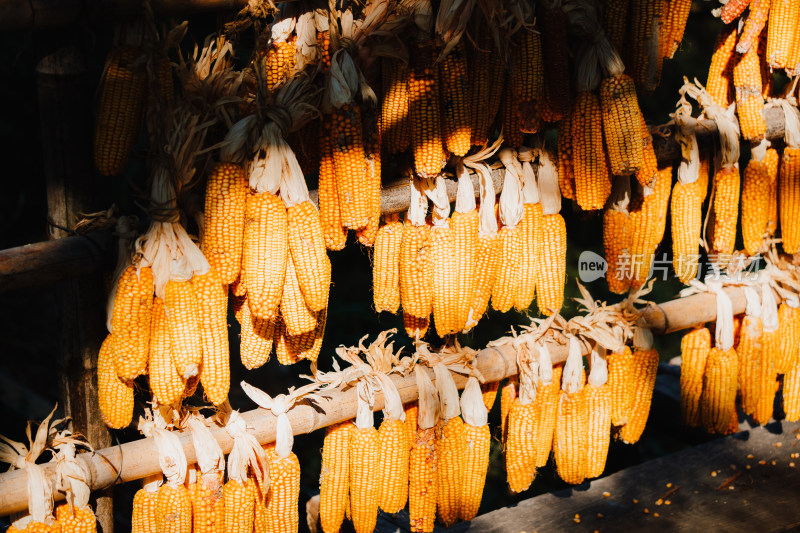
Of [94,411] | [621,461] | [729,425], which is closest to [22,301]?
[94,411]

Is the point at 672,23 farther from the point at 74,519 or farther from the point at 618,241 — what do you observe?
the point at 74,519

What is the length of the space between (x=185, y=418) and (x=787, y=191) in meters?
3.86

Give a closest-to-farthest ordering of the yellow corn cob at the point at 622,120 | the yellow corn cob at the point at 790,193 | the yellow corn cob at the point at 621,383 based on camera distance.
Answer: the yellow corn cob at the point at 622,120, the yellow corn cob at the point at 621,383, the yellow corn cob at the point at 790,193

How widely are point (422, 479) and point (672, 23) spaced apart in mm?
2725

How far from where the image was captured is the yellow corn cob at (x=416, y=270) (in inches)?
145

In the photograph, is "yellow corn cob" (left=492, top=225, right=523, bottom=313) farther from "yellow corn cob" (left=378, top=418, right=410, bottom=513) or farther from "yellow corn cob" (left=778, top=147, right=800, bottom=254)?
"yellow corn cob" (left=778, top=147, right=800, bottom=254)

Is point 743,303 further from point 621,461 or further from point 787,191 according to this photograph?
point 621,461

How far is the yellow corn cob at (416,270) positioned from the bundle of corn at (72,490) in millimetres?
1577

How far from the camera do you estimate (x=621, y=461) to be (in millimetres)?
5785

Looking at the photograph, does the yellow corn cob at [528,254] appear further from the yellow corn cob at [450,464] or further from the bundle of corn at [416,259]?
the yellow corn cob at [450,464]

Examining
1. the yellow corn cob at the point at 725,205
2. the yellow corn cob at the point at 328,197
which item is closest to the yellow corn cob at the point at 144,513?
the yellow corn cob at the point at 328,197

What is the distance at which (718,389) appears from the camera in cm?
488

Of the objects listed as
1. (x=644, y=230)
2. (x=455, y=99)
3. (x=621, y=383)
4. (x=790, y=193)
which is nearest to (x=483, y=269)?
(x=455, y=99)

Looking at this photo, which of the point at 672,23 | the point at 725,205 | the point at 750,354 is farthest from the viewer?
the point at 750,354
